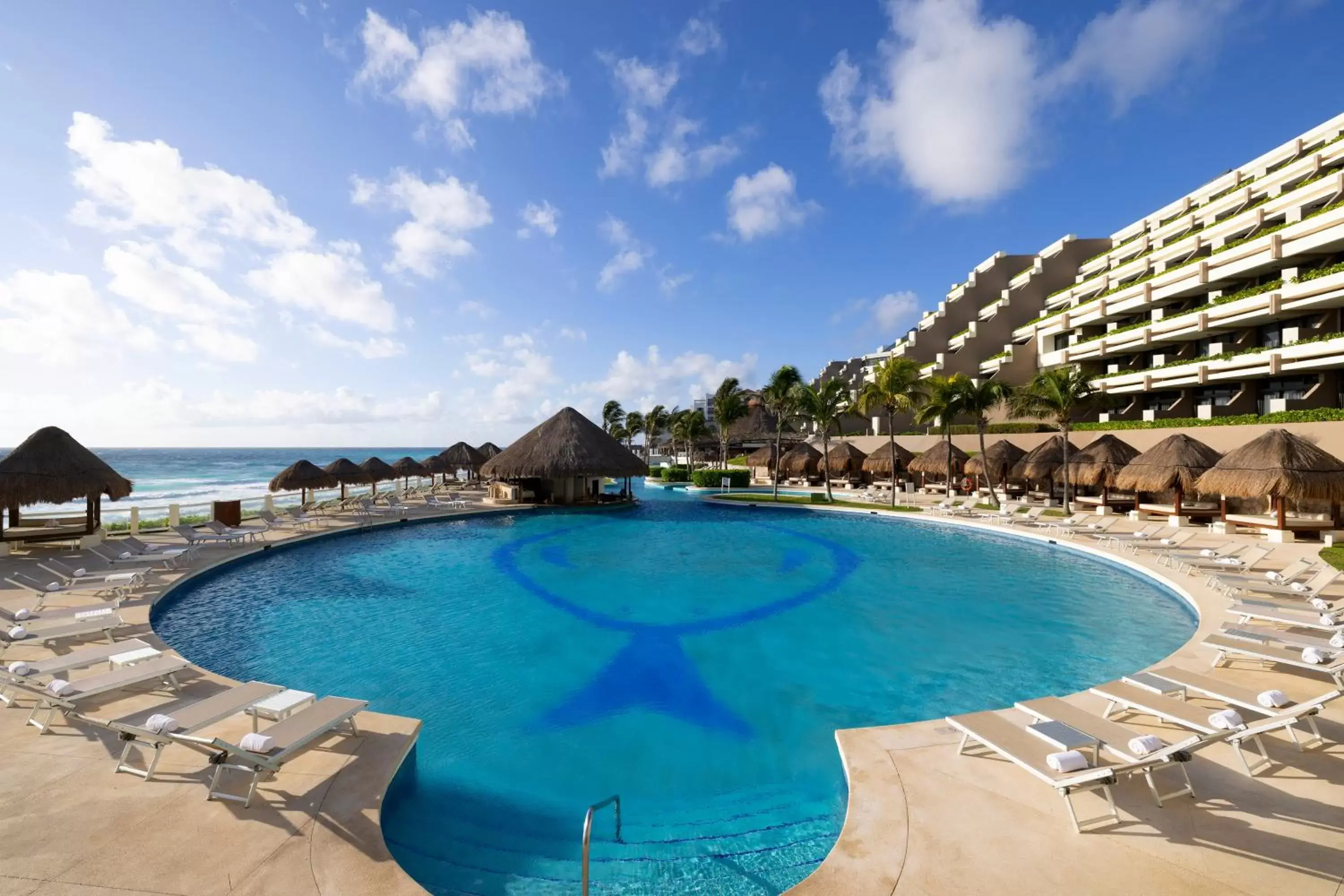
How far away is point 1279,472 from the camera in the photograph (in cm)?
1411

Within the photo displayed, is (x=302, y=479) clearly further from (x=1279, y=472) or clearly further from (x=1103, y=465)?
(x=1279, y=472)

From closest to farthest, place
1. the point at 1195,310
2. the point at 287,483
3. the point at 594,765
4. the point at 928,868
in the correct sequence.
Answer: the point at 928,868
the point at 594,765
the point at 287,483
the point at 1195,310

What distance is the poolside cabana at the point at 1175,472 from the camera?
56.5 ft

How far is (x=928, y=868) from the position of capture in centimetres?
348

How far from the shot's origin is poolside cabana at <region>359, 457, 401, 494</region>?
26359mm

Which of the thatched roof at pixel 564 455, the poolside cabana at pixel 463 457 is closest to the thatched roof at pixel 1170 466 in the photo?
the thatched roof at pixel 564 455

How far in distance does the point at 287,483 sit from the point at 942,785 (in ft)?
82.0

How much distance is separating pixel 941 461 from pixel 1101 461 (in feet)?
27.9

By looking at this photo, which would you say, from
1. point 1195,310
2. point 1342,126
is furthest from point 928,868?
point 1342,126

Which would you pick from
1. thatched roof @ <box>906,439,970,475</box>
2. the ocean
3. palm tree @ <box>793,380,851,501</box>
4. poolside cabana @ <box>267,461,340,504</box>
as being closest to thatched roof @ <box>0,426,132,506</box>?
the ocean

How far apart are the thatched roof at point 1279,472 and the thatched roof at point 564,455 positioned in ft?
69.3

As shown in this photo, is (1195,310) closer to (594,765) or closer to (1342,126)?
(1342,126)

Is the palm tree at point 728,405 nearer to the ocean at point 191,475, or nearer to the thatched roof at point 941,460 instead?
the thatched roof at point 941,460

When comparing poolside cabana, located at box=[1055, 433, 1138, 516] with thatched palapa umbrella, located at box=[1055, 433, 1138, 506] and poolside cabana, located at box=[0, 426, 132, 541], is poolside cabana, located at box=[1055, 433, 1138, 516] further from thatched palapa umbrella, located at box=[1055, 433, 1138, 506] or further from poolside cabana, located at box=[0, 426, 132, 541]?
poolside cabana, located at box=[0, 426, 132, 541]
